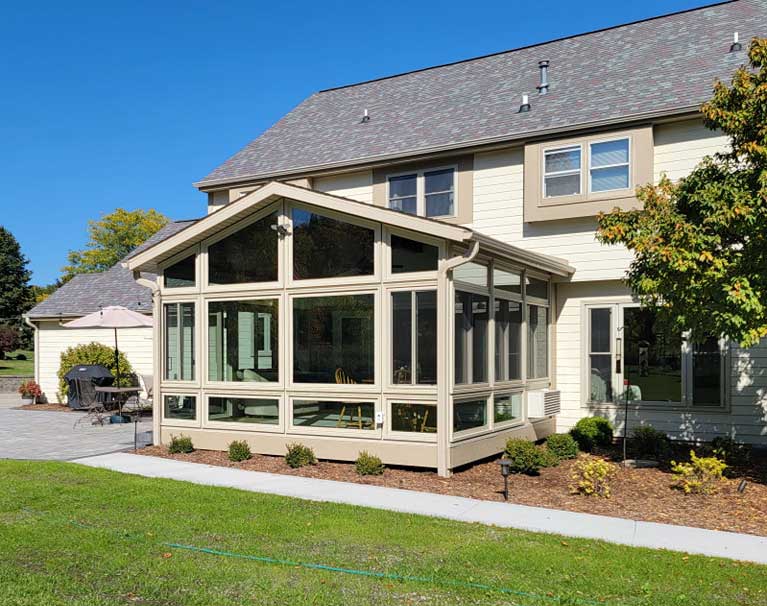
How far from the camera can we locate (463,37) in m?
21.1

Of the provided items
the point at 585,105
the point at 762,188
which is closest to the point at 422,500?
the point at 762,188

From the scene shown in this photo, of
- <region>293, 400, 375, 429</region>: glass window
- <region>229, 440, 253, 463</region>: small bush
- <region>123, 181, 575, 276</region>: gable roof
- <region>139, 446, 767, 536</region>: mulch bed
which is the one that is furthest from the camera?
<region>229, 440, 253, 463</region>: small bush

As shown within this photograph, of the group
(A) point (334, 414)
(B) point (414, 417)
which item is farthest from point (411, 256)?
(A) point (334, 414)

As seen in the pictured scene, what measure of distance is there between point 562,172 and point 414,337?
5.44 m

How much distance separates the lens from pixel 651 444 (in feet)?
38.3

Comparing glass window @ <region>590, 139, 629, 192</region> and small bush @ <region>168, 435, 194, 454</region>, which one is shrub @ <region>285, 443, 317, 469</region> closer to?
small bush @ <region>168, 435, 194, 454</region>

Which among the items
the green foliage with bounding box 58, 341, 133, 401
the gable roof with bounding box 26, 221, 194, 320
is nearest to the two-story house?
the green foliage with bounding box 58, 341, 133, 401

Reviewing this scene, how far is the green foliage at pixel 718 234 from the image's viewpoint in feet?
27.6

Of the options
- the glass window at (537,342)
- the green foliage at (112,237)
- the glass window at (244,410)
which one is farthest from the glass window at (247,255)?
the green foliage at (112,237)

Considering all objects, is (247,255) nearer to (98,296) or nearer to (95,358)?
(95,358)

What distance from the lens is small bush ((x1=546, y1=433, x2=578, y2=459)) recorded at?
37.1ft

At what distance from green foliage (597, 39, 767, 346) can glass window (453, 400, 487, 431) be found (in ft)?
9.76

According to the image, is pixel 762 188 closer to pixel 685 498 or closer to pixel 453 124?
pixel 685 498

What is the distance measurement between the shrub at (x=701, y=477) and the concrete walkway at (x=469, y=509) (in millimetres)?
1666
